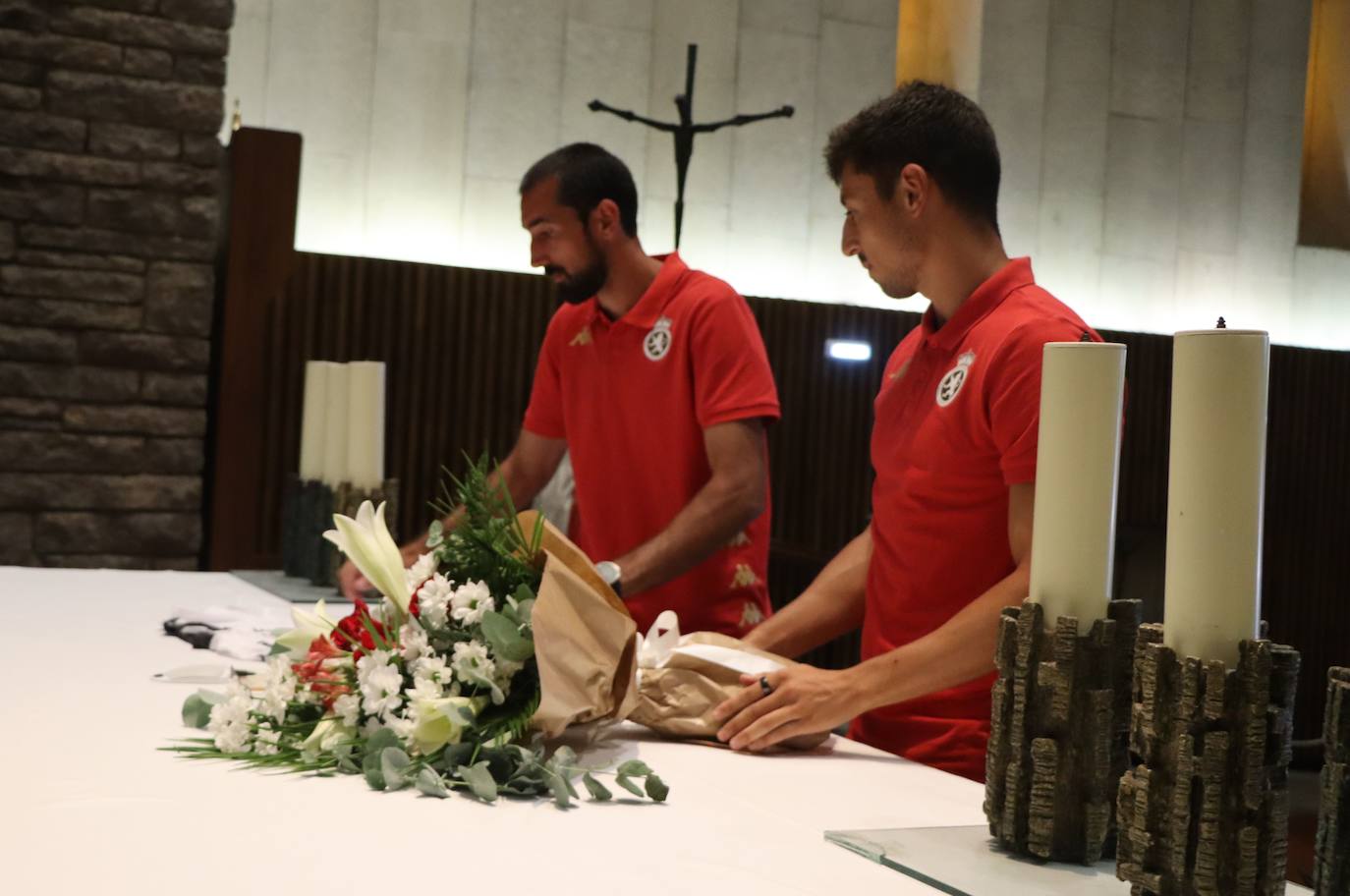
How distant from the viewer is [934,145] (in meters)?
1.98

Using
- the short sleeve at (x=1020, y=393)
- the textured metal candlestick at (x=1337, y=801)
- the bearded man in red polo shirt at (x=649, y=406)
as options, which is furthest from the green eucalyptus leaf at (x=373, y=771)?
the bearded man in red polo shirt at (x=649, y=406)

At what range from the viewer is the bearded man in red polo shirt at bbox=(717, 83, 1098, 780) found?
1.62 meters

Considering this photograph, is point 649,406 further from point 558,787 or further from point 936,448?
point 558,787

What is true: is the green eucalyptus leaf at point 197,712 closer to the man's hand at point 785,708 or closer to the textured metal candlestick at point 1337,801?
the man's hand at point 785,708

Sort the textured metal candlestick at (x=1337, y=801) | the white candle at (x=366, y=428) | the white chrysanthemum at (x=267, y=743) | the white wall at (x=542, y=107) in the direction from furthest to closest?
the white wall at (x=542, y=107) → the white candle at (x=366, y=428) → the white chrysanthemum at (x=267, y=743) → the textured metal candlestick at (x=1337, y=801)

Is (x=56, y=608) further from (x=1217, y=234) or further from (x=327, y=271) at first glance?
(x=1217, y=234)

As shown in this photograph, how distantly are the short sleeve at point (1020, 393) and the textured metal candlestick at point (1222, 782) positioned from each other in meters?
0.77

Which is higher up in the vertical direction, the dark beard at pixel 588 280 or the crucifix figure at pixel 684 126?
the crucifix figure at pixel 684 126

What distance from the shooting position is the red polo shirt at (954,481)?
5.75 feet

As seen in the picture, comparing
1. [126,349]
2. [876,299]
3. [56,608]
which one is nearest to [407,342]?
[126,349]

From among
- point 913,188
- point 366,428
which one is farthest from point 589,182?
point 913,188

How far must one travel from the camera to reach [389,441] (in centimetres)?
492

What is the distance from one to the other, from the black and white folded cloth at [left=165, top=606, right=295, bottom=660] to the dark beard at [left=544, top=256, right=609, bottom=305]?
1044 mm

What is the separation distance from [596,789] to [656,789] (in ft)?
0.17
